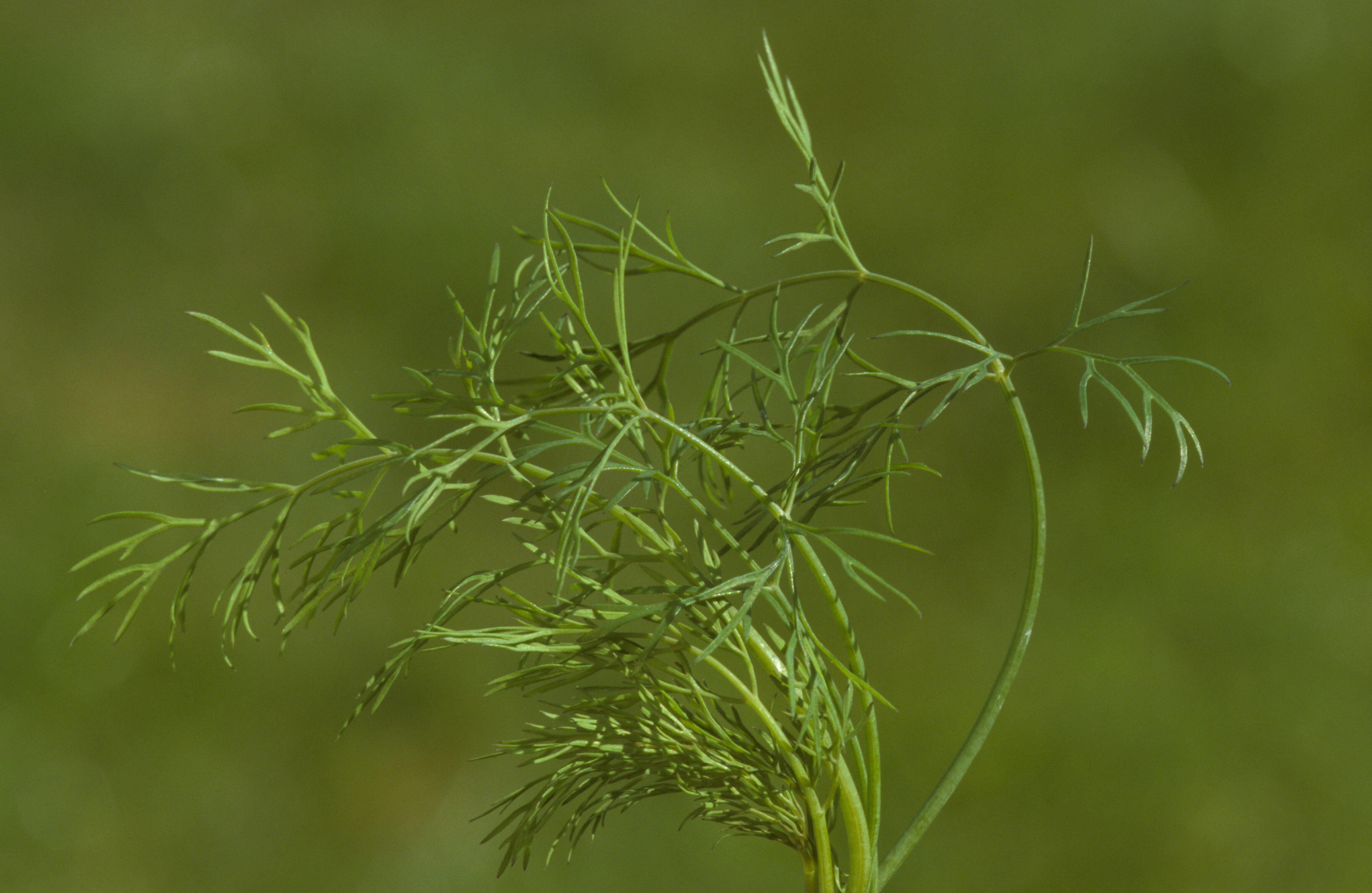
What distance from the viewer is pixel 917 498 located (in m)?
0.89

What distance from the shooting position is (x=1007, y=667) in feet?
0.77

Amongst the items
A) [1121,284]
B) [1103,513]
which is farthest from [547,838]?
[1121,284]

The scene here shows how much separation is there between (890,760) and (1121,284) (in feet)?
1.36

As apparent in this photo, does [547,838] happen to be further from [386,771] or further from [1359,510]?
[1359,510]

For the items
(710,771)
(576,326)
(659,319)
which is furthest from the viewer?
(659,319)

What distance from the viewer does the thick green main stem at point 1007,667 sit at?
0.77 feet

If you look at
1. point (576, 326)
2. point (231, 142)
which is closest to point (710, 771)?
point (576, 326)

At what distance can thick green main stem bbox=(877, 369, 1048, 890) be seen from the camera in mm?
234

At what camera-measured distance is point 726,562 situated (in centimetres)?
89

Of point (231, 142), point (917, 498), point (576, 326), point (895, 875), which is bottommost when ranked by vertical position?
point (895, 875)

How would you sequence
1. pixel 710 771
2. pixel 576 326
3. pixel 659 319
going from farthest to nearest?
pixel 659 319, pixel 576 326, pixel 710 771

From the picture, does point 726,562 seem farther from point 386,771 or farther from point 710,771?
point 710,771

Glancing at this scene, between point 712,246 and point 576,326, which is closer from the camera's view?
point 576,326

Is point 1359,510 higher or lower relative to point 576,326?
lower
